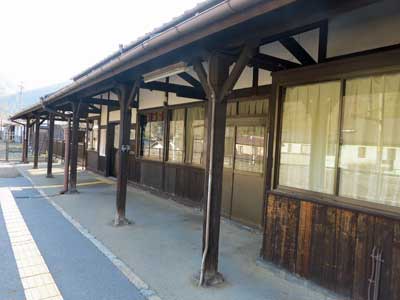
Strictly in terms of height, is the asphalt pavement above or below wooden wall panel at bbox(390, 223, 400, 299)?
below

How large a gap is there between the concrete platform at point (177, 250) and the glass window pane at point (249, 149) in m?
1.09

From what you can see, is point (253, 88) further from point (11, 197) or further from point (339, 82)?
point (11, 197)

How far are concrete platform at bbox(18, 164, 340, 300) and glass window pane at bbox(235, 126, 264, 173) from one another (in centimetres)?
109

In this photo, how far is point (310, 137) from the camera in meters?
3.45

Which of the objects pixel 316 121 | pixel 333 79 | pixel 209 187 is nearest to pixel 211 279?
pixel 209 187

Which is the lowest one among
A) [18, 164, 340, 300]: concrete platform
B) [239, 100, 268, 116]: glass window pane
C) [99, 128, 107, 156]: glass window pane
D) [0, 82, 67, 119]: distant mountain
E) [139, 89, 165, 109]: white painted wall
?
[18, 164, 340, 300]: concrete platform

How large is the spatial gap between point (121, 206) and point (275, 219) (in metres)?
2.84

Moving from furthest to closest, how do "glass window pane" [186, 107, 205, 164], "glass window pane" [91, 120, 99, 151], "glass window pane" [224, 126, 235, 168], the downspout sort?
1. "glass window pane" [91, 120, 99, 151]
2. "glass window pane" [186, 107, 205, 164]
3. "glass window pane" [224, 126, 235, 168]
4. the downspout

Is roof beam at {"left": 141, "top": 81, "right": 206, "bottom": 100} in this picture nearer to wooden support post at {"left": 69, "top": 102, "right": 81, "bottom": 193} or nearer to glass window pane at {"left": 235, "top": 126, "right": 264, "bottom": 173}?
glass window pane at {"left": 235, "top": 126, "right": 264, "bottom": 173}

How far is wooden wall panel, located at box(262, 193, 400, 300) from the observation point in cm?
261

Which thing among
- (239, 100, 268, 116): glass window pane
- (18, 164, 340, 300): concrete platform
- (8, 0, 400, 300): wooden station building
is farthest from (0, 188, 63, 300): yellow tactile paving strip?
(239, 100, 268, 116): glass window pane

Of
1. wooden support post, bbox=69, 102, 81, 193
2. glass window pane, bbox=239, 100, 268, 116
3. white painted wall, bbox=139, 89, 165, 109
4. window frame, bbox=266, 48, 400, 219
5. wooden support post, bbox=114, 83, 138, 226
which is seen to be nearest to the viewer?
window frame, bbox=266, 48, 400, 219

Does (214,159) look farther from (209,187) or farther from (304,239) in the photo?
(304,239)

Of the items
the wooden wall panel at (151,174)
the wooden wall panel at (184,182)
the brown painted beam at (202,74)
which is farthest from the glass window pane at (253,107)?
the wooden wall panel at (151,174)
